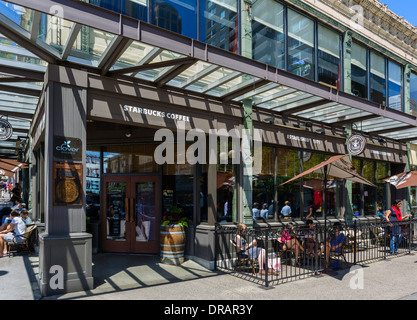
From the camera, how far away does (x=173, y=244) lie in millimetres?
8508

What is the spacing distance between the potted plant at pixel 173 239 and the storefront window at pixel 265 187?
2.42 metres

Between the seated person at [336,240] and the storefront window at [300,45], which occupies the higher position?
the storefront window at [300,45]

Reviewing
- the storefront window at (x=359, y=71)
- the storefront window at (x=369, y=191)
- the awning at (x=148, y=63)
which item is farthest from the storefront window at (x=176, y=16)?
the storefront window at (x=369, y=191)

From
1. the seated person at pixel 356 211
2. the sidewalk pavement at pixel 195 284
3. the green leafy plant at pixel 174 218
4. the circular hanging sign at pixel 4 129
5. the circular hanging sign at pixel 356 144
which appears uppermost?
the circular hanging sign at pixel 4 129

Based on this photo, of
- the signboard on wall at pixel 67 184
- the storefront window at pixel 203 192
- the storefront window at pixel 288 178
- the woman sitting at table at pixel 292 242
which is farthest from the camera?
the storefront window at pixel 288 178

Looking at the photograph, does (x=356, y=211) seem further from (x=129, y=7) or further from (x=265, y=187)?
(x=129, y=7)

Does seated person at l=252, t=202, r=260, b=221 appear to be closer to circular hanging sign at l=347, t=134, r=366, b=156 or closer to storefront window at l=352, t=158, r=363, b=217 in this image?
circular hanging sign at l=347, t=134, r=366, b=156

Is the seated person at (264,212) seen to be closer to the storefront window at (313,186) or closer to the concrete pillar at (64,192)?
the storefront window at (313,186)

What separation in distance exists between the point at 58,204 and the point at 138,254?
397 cm

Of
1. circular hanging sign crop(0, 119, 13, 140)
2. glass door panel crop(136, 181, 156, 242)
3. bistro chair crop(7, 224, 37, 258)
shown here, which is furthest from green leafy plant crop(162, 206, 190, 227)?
circular hanging sign crop(0, 119, 13, 140)

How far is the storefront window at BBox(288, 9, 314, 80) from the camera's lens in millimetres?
10773

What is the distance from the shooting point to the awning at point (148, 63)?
541cm

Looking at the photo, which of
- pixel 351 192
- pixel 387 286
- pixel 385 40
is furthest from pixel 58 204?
pixel 385 40
